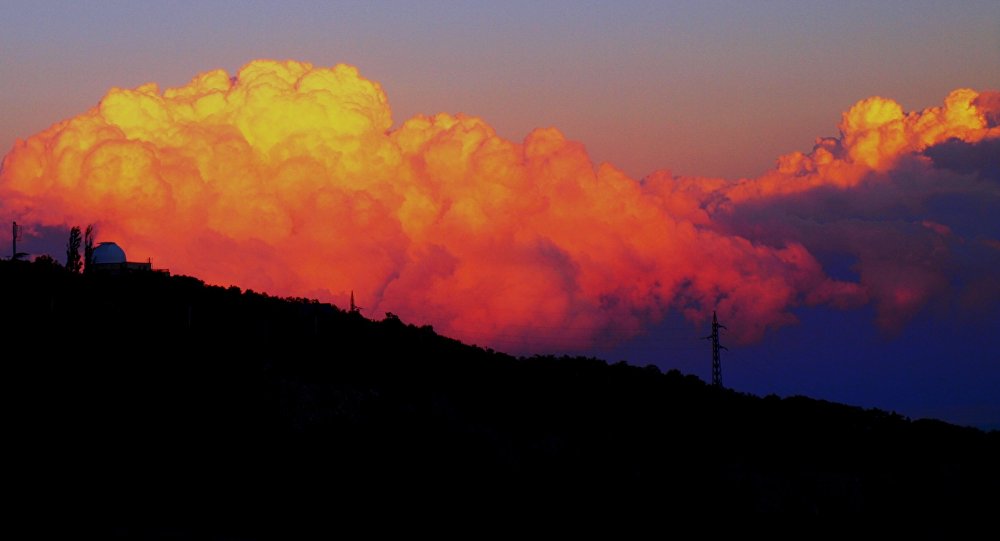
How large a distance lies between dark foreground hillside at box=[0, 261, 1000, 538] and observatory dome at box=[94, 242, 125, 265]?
1611cm

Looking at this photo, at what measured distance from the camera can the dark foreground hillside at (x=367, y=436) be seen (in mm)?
46594

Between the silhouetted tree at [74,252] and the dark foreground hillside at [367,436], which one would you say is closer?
the dark foreground hillside at [367,436]

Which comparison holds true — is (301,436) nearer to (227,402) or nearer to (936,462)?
(227,402)

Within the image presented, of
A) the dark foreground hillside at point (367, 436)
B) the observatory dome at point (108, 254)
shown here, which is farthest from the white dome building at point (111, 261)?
the dark foreground hillside at point (367, 436)

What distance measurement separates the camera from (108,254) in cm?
8988

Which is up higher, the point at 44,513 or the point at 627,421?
the point at 627,421

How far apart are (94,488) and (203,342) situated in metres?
16.8

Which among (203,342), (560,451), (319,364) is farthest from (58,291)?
(560,451)

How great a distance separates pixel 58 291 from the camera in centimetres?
7094

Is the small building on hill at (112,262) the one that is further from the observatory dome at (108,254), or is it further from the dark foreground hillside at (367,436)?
the dark foreground hillside at (367,436)

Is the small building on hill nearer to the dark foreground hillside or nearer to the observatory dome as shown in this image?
the observatory dome

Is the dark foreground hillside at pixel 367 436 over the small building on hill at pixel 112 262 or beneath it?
beneath

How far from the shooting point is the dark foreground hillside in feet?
153

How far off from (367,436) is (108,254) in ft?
144
